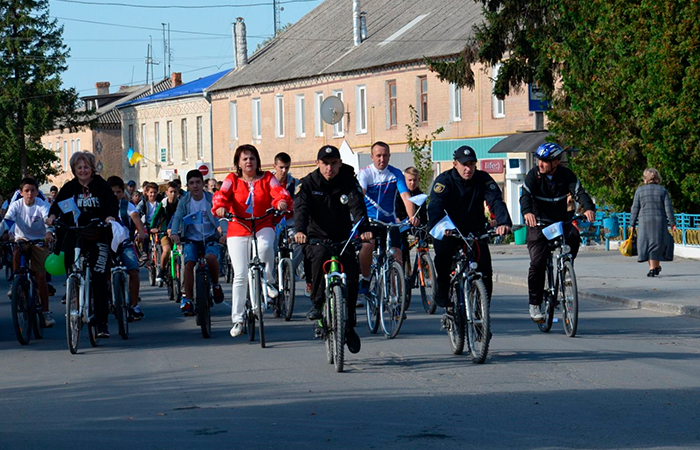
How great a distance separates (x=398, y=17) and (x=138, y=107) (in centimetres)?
2288

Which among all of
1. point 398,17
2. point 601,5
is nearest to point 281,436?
point 601,5

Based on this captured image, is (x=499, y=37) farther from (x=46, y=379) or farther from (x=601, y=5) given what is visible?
(x=46, y=379)

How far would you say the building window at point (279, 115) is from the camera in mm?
55688

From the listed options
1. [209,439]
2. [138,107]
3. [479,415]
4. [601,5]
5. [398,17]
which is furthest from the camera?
[138,107]

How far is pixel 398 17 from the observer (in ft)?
173

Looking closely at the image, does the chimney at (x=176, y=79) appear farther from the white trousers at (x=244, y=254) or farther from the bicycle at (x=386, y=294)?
the white trousers at (x=244, y=254)

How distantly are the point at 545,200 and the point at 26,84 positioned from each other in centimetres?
6005

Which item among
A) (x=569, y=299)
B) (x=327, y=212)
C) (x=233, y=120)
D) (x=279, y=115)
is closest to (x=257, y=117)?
(x=279, y=115)

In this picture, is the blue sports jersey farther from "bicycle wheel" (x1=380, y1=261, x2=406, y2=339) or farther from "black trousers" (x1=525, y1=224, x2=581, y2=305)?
"black trousers" (x1=525, y1=224, x2=581, y2=305)

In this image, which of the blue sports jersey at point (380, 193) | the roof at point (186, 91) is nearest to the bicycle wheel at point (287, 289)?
the blue sports jersey at point (380, 193)

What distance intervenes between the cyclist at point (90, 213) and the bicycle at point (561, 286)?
415 cm

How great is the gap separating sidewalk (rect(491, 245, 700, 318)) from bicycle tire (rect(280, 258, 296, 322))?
4.34 meters

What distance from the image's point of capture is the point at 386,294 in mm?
12562

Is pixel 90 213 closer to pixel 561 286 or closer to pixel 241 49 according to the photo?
pixel 561 286
